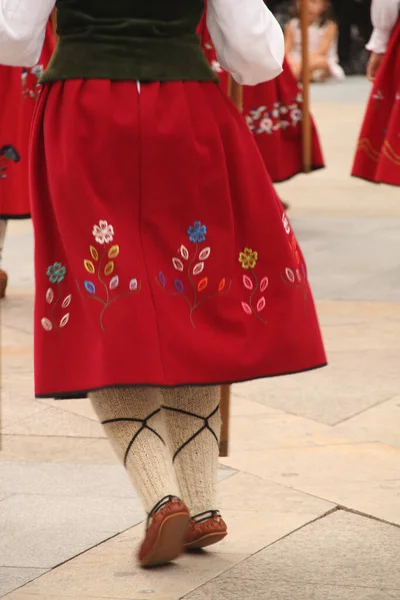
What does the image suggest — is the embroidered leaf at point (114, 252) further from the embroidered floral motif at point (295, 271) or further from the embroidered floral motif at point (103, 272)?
the embroidered floral motif at point (295, 271)

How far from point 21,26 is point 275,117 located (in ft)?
12.6

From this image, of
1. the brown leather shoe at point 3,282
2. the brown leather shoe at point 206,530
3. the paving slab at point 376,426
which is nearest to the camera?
the brown leather shoe at point 206,530

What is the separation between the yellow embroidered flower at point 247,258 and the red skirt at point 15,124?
2.47 m

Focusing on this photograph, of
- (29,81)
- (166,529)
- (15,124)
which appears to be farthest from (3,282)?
(166,529)

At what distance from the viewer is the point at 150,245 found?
253 cm

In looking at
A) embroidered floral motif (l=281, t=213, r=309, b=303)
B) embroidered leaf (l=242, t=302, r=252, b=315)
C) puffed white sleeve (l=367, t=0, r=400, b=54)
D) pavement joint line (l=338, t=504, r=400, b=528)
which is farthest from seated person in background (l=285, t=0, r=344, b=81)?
embroidered leaf (l=242, t=302, r=252, b=315)

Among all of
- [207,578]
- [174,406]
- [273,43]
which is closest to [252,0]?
[273,43]

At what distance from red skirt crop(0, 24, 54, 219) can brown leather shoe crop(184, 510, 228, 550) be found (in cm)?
248

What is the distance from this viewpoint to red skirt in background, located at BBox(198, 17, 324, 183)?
618 cm

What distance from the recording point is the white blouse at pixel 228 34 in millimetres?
2467

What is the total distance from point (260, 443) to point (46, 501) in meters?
0.70

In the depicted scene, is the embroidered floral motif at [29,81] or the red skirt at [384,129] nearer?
the embroidered floral motif at [29,81]

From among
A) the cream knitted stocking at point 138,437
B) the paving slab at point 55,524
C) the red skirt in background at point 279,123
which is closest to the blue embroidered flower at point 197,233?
the cream knitted stocking at point 138,437

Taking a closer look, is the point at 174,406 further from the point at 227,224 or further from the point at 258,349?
the point at 227,224
